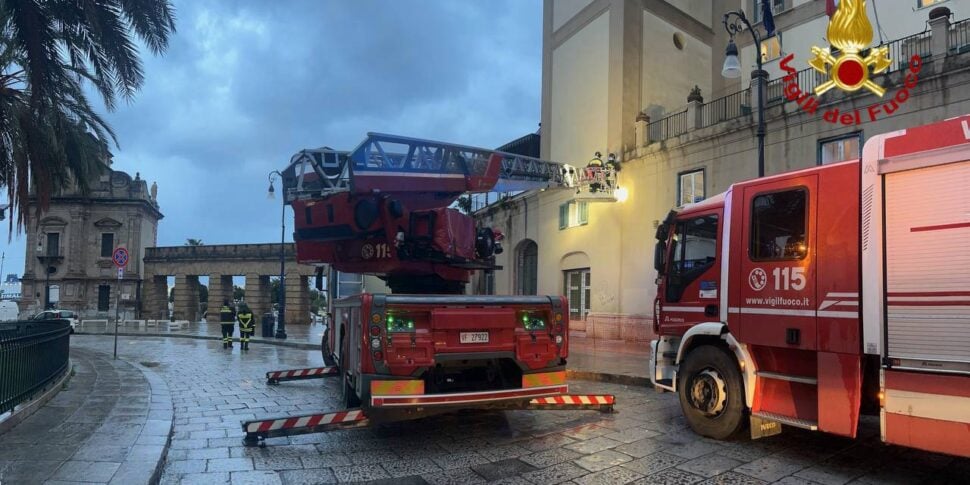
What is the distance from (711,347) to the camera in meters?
6.89

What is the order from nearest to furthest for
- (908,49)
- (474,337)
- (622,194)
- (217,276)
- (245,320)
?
1. (474,337)
2. (908,49)
3. (245,320)
4. (622,194)
5. (217,276)

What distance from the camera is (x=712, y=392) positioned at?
22.3 ft

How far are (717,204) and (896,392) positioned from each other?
9.09 ft

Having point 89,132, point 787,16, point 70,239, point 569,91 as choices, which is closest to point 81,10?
point 89,132

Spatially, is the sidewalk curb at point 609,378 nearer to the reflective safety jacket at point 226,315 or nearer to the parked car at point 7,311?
the reflective safety jacket at point 226,315

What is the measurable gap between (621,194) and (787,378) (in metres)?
15.4

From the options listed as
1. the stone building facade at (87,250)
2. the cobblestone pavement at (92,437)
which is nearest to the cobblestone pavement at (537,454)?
the cobblestone pavement at (92,437)

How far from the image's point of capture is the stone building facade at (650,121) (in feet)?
49.1

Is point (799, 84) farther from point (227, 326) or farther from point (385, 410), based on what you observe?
point (227, 326)

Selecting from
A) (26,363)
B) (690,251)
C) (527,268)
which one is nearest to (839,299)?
(690,251)

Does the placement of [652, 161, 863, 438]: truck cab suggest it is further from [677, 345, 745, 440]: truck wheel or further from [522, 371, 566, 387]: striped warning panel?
[522, 371, 566, 387]: striped warning panel

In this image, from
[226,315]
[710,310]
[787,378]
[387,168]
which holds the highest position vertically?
[387,168]

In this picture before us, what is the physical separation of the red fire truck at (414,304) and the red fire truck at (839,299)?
1.74 metres

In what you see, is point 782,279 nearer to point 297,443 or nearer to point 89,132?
point 297,443
